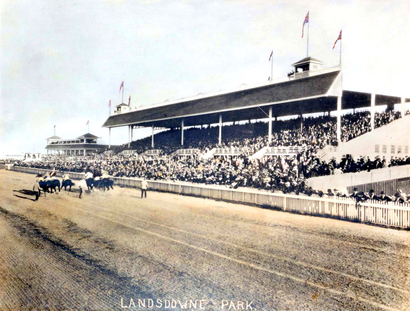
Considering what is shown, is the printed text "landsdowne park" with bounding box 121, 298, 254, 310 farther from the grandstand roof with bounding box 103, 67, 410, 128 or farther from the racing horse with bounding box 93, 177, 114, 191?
the grandstand roof with bounding box 103, 67, 410, 128

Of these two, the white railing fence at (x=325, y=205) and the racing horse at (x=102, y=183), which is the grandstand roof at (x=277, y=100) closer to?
the white railing fence at (x=325, y=205)

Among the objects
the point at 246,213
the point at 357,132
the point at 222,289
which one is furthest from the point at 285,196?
the point at 357,132

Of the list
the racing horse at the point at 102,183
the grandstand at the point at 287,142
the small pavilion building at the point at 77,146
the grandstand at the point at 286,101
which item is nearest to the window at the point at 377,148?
the grandstand at the point at 287,142

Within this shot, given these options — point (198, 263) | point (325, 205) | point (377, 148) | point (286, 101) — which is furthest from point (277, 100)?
point (198, 263)

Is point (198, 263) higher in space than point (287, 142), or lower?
lower

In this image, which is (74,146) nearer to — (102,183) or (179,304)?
(102,183)

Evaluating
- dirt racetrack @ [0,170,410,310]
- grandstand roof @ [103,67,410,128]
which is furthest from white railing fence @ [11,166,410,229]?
grandstand roof @ [103,67,410,128]

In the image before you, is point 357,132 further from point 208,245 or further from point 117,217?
point 117,217
